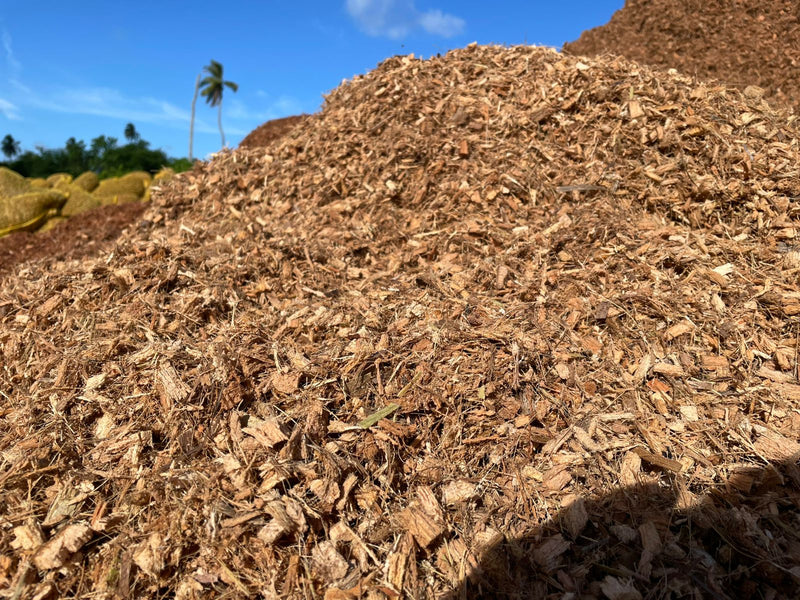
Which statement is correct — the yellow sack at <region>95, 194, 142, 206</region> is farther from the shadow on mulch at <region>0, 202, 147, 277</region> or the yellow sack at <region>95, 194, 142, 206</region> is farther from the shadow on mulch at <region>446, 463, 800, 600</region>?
the shadow on mulch at <region>446, 463, 800, 600</region>

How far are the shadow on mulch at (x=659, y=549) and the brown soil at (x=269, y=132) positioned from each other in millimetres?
12812

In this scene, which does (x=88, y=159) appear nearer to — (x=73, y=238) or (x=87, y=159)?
(x=87, y=159)

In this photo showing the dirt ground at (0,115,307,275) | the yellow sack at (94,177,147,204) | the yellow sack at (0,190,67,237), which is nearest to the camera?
the dirt ground at (0,115,307,275)

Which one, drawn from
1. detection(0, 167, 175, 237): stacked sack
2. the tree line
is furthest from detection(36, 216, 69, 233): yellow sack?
the tree line

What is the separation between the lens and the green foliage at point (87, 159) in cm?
3784

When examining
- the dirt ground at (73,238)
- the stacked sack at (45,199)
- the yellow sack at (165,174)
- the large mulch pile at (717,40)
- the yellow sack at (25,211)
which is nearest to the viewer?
the dirt ground at (73,238)

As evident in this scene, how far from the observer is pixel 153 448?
2.71 m

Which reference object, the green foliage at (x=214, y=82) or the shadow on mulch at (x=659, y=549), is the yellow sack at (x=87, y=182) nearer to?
the shadow on mulch at (x=659, y=549)

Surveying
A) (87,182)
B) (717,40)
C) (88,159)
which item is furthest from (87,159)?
(717,40)

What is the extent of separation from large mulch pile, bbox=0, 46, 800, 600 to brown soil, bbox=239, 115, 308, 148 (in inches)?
359

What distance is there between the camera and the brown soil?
13597mm

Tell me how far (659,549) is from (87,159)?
165 feet

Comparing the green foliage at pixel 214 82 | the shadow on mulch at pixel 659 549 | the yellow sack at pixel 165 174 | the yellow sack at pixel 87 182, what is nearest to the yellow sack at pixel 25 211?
the yellow sack at pixel 165 174

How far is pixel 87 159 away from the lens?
41.8m
